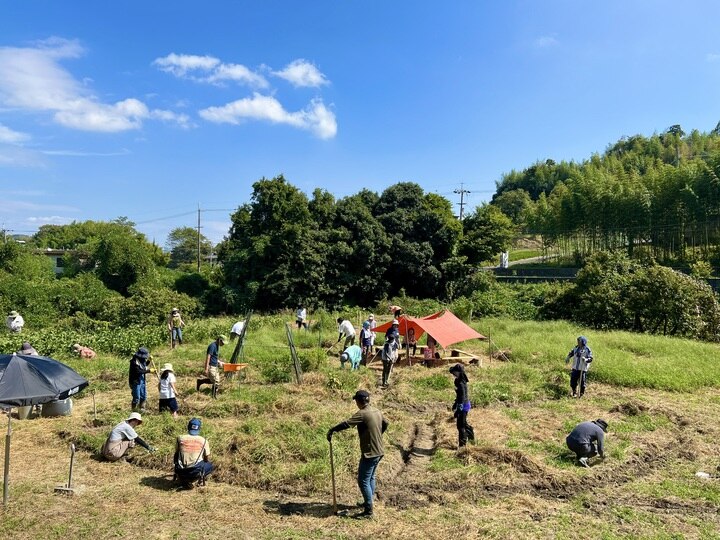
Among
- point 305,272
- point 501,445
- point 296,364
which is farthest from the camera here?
point 305,272

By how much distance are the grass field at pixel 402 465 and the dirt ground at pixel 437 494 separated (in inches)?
1.1

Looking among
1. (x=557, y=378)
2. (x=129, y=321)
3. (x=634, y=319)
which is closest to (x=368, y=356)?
(x=557, y=378)

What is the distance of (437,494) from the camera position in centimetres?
704

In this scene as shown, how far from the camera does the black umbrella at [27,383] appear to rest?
623 centimetres

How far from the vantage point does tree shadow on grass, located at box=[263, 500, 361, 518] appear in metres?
6.51

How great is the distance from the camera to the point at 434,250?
33.8m

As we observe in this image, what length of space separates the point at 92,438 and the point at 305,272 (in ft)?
70.0

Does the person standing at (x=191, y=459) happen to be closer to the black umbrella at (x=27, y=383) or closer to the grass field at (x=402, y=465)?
the grass field at (x=402, y=465)

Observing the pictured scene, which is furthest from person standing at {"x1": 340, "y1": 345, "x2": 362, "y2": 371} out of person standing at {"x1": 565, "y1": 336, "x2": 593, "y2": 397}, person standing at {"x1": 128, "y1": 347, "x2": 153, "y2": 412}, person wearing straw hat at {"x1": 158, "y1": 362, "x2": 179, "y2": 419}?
person standing at {"x1": 565, "y1": 336, "x2": 593, "y2": 397}

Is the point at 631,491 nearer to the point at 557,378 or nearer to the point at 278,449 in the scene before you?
the point at 278,449

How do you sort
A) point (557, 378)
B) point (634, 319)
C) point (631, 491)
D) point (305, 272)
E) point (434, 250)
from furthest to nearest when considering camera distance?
point (434, 250) → point (305, 272) → point (634, 319) → point (557, 378) → point (631, 491)

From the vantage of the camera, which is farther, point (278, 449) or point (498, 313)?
point (498, 313)

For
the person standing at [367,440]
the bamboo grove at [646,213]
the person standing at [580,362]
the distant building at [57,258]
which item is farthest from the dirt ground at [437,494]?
the distant building at [57,258]

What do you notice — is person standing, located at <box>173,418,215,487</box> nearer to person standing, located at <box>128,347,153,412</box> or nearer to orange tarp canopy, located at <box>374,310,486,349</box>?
person standing, located at <box>128,347,153,412</box>
